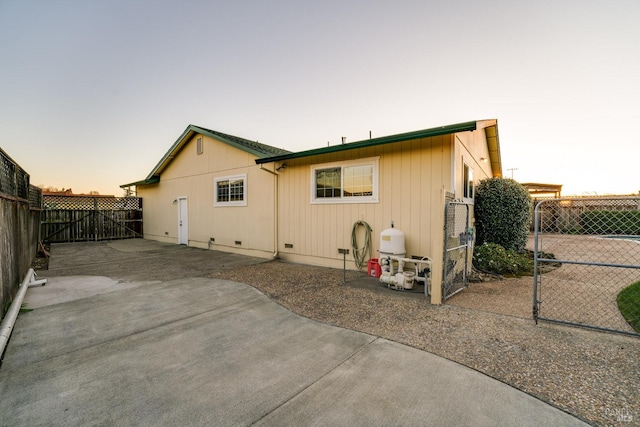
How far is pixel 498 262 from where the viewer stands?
22.2 ft

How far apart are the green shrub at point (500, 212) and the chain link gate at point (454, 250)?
2379 mm

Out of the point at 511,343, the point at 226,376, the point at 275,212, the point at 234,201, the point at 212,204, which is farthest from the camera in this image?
the point at 212,204

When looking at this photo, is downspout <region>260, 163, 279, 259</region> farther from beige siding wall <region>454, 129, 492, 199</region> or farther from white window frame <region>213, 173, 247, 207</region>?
beige siding wall <region>454, 129, 492, 199</region>

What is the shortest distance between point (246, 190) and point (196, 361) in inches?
300

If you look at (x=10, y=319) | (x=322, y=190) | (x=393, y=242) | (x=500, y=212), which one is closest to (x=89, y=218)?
(x=10, y=319)

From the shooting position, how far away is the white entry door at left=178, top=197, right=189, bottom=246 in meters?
12.4

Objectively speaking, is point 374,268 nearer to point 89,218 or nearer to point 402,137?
point 402,137

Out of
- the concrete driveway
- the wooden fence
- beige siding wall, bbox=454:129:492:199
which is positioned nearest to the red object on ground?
beige siding wall, bbox=454:129:492:199

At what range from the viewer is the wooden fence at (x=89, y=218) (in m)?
13.0

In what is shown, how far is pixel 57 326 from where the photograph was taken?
346 centimetres

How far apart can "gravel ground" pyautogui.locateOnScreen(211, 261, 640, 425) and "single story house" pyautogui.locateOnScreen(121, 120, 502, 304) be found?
851 mm

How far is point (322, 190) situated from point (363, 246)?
208 centimetres

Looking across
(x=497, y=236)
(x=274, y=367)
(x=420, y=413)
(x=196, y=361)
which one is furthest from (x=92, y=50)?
(x=497, y=236)

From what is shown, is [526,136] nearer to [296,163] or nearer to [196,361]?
[296,163]
